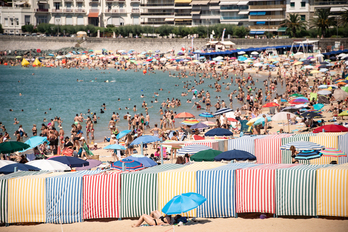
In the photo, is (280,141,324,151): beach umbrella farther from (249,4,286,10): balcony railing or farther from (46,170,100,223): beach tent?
(249,4,286,10): balcony railing

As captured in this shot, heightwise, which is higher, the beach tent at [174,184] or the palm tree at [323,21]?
the palm tree at [323,21]

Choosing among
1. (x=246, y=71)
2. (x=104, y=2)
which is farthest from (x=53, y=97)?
(x=104, y=2)

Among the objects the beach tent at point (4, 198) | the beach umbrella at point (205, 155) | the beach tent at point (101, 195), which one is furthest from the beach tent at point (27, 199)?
the beach umbrella at point (205, 155)

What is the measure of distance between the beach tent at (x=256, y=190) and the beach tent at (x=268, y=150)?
3.73 metres

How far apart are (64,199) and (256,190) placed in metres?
4.18

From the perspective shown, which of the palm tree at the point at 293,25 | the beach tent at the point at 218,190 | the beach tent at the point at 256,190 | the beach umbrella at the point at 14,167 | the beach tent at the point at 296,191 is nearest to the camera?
the beach tent at the point at 296,191

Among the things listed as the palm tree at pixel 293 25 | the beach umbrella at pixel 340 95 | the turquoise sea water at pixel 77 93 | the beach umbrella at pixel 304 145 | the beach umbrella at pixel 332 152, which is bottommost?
the turquoise sea water at pixel 77 93

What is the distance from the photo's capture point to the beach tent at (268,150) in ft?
42.4

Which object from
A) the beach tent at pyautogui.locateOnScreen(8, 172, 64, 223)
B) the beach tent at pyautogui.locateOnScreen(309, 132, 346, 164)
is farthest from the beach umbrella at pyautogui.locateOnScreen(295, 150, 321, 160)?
the beach tent at pyautogui.locateOnScreen(8, 172, 64, 223)

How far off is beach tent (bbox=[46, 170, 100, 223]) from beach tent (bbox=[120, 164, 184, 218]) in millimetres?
978

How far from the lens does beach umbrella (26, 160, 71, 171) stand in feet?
37.7

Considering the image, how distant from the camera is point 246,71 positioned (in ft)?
178

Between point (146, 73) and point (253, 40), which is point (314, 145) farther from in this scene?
point (253, 40)

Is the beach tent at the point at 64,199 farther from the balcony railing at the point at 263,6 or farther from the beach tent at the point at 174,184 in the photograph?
the balcony railing at the point at 263,6
